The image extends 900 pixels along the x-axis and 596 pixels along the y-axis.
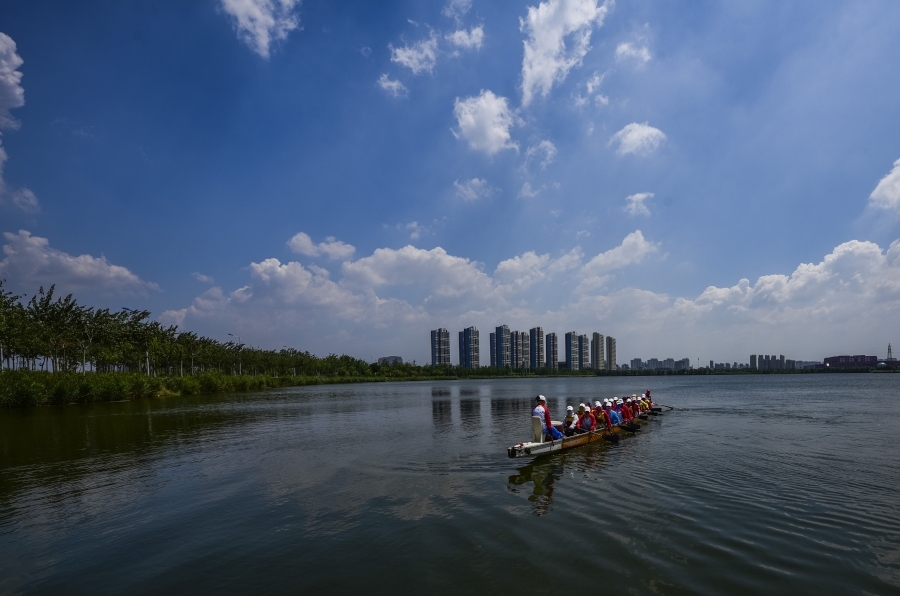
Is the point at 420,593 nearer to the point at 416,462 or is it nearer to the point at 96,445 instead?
the point at 416,462

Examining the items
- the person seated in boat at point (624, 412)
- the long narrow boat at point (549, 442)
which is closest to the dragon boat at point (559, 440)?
the long narrow boat at point (549, 442)

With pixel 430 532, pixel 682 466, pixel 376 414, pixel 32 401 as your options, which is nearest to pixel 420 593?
pixel 430 532

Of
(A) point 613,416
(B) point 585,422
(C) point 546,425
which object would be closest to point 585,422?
(B) point 585,422

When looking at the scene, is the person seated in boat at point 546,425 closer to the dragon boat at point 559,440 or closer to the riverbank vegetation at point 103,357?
the dragon boat at point 559,440

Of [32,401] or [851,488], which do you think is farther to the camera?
[32,401]

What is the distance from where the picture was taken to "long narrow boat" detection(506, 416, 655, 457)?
19953 millimetres

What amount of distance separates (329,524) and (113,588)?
4979 mm

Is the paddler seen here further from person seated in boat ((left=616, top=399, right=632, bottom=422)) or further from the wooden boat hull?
person seated in boat ((left=616, top=399, right=632, bottom=422))

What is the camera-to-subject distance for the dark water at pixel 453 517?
9.86m

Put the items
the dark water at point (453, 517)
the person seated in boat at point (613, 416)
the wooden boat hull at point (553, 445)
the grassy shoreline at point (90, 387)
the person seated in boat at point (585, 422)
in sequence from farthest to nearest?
1. the grassy shoreline at point (90, 387)
2. the person seated in boat at point (613, 416)
3. the person seated in boat at point (585, 422)
4. the wooden boat hull at point (553, 445)
5. the dark water at point (453, 517)

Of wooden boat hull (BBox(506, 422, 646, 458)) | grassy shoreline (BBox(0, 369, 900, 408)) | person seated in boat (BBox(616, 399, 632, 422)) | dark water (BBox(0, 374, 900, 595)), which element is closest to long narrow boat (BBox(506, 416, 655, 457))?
wooden boat hull (BBox(506, 422, 646, 458))

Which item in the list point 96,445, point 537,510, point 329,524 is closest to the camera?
point 329,524

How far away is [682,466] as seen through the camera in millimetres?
19938

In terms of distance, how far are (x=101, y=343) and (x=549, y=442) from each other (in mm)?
94338
